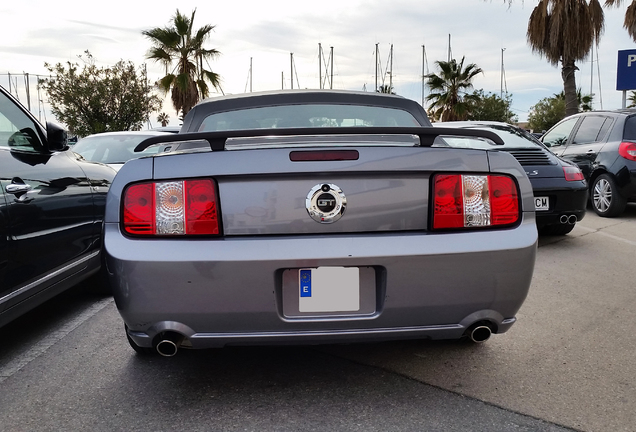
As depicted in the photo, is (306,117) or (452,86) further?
(452,86)

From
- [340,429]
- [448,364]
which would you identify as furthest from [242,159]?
[448,364]

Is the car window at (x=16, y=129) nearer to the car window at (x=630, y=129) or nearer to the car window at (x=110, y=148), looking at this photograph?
the car window at (x=110, y=148)

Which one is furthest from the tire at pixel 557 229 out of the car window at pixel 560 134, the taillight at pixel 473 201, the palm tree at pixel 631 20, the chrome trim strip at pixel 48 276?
the palm tree at pixel 631 20

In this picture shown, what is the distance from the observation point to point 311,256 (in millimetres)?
2215

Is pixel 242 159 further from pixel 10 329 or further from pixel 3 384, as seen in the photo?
pixel 10 329

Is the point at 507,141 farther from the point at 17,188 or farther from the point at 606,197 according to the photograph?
the point at 17,188

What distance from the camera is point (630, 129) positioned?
8.09 metres

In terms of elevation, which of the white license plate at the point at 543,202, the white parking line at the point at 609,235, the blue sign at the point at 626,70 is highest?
the blue sign at the point at 626,70

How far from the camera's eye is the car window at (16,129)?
3371mm

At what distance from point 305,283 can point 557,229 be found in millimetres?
5360

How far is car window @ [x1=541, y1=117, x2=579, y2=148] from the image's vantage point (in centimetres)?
925

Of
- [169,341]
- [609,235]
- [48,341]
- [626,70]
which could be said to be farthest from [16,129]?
[626,70]

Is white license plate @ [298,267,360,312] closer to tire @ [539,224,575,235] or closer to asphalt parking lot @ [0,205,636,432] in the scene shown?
asphalt parking lot @ [0,205,636,432]

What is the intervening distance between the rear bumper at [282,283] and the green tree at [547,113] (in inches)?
2580
